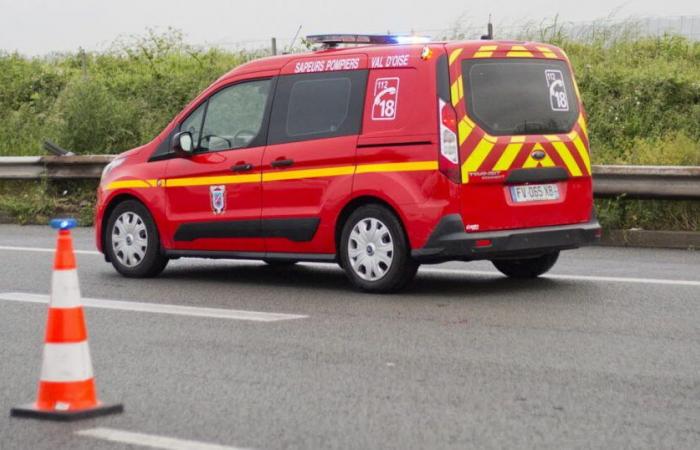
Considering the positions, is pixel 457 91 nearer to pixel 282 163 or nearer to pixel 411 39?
pixel 411 39

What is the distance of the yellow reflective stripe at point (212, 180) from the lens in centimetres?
1104

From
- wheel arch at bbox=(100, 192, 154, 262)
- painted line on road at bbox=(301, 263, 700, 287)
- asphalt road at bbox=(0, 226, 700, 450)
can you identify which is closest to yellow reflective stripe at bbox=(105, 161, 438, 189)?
wheel arch at bbox=(100, 192, 154, 262)

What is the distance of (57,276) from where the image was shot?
247 inches

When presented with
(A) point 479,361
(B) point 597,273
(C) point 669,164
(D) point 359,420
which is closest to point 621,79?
(C) point 669,164

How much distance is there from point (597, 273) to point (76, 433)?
6.46 m

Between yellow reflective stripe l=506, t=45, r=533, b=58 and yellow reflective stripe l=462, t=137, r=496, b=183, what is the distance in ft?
2.40

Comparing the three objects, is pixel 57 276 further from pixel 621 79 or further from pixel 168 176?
pixel 621 79

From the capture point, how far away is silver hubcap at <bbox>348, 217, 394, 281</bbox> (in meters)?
10.1

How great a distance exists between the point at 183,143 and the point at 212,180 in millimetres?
414

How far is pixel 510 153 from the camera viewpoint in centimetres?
1002

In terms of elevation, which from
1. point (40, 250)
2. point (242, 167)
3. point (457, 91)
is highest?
point (457, 91)

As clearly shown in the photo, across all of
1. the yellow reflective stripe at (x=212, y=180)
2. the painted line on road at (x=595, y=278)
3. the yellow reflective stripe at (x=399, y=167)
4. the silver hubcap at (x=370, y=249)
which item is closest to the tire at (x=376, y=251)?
the silver hubcap at (x=370, y=249)

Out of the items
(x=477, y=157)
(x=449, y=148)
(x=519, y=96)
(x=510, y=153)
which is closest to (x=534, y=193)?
(x=510, y=153)

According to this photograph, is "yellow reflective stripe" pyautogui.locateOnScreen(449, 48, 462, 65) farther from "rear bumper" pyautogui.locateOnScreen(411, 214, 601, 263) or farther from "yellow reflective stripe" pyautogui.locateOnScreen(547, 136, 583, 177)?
"rear bumper" pyautogui.locateOnScreen(411, 214, 601, 263)
